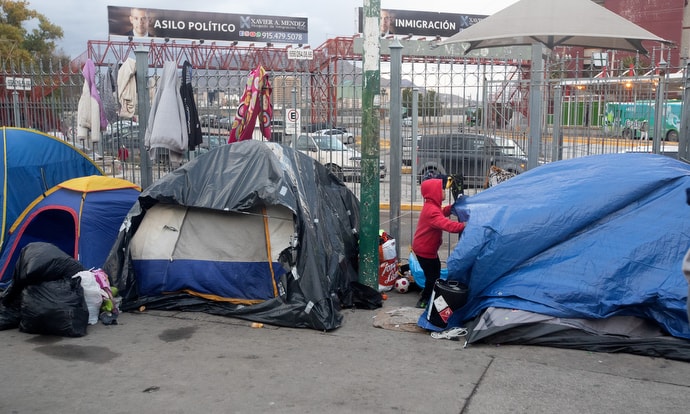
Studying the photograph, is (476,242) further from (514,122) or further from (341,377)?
(514,122)

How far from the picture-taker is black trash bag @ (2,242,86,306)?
19.2 feet

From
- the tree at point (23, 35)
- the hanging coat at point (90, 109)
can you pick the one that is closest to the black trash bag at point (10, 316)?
the hanging coat at point (90, 109)

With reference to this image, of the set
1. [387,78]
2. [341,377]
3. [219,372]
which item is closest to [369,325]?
[341,377]

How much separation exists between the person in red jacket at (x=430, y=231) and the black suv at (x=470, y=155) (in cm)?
164

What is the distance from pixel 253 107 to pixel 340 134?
159cm

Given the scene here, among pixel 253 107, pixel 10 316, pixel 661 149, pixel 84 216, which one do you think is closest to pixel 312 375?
pixel 10 316

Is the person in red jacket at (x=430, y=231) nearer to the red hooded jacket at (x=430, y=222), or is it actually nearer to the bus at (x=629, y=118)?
the red hooded jacket at (x=430, y=222)

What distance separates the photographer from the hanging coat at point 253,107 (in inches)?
309

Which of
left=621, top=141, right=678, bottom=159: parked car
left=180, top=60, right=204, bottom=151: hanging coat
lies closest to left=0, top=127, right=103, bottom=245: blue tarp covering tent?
left=180, top=60, right=204, bottom=151: hanging coat

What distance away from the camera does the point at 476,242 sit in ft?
19.2

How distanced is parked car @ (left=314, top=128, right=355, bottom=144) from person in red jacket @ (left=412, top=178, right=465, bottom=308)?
8.00 ft

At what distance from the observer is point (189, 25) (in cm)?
4500

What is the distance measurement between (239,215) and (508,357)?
3013 mm

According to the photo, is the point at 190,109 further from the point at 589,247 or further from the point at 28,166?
the point at 589,247
